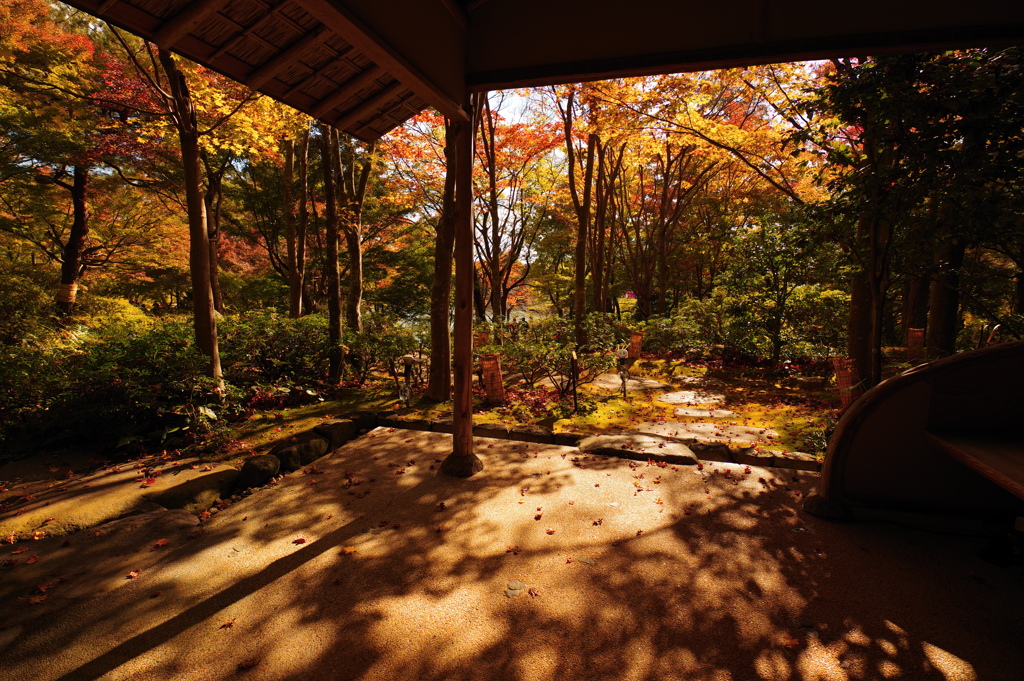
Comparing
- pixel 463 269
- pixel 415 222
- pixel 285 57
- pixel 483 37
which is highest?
pixel 415 222

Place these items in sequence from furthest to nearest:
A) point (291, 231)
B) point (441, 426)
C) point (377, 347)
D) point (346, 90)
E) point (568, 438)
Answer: point (291, 231)
point (377, 347)
point (441, 426)
point (568, 438)
point (346, 90)

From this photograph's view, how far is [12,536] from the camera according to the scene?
3066mm

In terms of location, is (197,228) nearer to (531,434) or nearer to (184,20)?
(184,20)

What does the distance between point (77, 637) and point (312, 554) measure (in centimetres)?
116

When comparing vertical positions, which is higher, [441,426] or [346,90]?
[346,90]

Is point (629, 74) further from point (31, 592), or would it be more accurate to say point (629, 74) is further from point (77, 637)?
point (31, 592)

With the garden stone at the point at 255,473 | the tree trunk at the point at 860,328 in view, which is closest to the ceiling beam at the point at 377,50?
the garden stone at the point at 255,473

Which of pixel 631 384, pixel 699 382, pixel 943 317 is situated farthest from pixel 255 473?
pixel 943 317

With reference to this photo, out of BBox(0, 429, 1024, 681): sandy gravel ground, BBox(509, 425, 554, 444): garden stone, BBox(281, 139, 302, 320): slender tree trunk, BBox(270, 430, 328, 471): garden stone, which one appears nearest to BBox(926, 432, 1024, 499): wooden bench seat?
BBox(0, 429, 1024, 681): sandy gravel ground

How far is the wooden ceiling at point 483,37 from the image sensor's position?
Answer: 8.02 ft

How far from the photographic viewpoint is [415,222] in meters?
14.9

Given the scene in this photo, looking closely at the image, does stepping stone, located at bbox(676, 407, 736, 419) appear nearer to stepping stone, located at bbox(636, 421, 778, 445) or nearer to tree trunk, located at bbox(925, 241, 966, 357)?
stepping stone, located at bbox(636, 421, 778, 445)

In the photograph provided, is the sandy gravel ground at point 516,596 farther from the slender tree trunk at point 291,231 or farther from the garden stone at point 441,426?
the slender tree trunk at point 291,231

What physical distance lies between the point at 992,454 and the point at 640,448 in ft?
9.00
